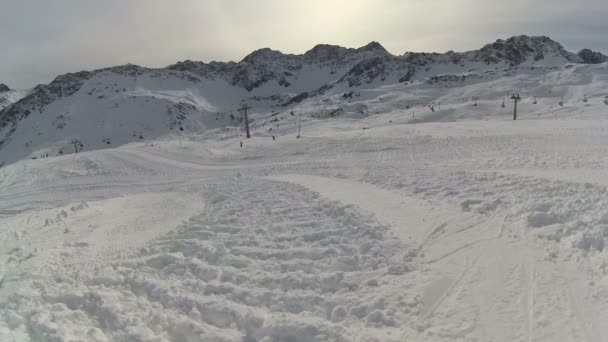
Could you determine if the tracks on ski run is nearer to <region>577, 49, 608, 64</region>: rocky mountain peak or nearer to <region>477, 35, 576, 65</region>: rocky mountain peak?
<region>477, 35, 576, 65</region>: rocky mountain peak

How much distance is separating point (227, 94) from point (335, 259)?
540 feet

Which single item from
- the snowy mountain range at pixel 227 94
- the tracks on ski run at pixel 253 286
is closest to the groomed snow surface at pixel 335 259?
the tracks on ski run at pixel 253 286

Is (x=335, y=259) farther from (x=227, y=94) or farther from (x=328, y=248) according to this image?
(x=227, y=94)

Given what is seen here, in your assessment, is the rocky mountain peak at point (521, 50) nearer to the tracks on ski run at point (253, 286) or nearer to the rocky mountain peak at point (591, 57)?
the rocky mountain peak at point (591, 57)

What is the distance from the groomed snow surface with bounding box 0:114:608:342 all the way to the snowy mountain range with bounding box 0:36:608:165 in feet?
229

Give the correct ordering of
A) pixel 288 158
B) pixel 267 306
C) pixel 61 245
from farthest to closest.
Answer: pixel 288 158
pixel 61 245
pixel 267 306

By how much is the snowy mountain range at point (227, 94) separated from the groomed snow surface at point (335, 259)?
6992cm

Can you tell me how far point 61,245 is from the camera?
11812 mm

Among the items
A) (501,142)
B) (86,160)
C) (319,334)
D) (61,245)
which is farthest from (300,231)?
(86,160)

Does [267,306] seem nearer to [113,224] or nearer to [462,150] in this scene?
[113,224]

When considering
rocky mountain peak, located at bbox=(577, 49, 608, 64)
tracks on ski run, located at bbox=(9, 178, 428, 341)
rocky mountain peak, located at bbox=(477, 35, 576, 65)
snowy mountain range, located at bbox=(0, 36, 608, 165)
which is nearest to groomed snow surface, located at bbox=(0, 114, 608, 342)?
tracks on ski run, located at bbox=(9, 178, 428, 341)

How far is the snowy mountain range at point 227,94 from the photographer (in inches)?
3755

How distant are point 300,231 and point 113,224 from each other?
6.51 metres

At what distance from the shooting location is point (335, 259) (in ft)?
32.3
